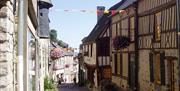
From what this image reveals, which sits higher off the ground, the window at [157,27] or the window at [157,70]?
the window at [157,27]

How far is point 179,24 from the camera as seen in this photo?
1227cm

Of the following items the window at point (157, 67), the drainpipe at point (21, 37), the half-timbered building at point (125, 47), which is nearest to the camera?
the drainpipe at point (21, 37)

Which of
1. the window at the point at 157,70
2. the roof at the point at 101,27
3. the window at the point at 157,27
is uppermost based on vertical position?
the roof at the point at 101,27

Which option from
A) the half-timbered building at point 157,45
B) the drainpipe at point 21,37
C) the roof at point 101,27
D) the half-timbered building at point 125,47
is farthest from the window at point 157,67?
the roof at point 101,27

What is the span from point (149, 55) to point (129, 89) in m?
4.18

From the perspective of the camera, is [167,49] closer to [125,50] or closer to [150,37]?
[150,37]

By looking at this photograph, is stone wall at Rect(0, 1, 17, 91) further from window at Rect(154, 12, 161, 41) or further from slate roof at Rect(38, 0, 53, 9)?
slate roof at Rect(38, 0, 53, 9)

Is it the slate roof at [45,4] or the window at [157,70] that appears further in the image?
the slate roof at [45,4]

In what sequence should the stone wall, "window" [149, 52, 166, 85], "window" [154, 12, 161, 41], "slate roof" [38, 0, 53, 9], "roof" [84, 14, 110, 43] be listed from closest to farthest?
the stone wall < "window" [149, 52, 166, 85] < "window" [154, 12, 161, 41] < "slate roof" [38, 0, 53, 9] < "roof" [84, 14, 110, 43]

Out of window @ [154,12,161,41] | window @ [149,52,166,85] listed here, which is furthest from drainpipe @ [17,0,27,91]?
window @ [154,12,161,41]

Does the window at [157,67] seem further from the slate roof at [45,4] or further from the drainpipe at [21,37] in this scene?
the drainpipe at [21,37]

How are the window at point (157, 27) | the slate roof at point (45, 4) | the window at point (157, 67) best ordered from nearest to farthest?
the window at point (157, 67)
the window at point (157, 27)
the slate roof at point (45, 4)

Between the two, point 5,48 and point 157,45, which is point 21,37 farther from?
point 157,45

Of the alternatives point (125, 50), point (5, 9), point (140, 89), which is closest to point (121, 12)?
point (125, 50)
